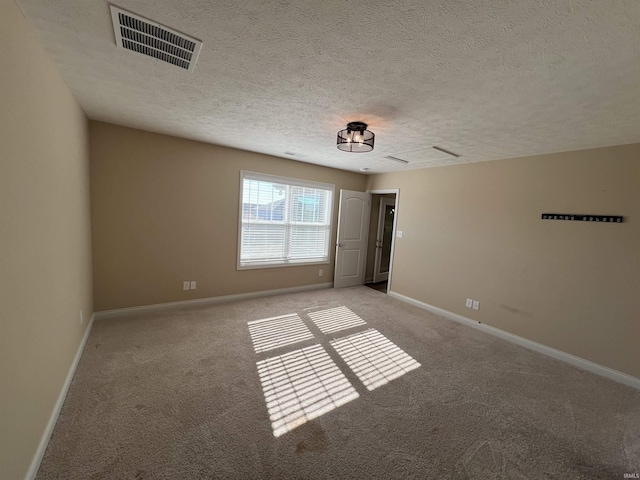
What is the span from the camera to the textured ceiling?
1.17 metres

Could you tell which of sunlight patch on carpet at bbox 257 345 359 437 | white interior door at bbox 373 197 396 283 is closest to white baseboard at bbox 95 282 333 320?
white interior door at bbox 373 197 396 283

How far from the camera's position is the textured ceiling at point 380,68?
1168 millimetres

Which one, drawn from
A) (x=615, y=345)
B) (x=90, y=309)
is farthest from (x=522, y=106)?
(x=90, y=309)

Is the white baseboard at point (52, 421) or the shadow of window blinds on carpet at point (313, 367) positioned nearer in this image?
the white baseboard at point (52, 421)

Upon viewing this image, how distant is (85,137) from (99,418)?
2764mm

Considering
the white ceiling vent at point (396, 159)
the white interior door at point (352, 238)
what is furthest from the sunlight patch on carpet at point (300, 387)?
the white ceiling vent at point (396, 159)

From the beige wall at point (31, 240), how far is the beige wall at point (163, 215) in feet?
3.32

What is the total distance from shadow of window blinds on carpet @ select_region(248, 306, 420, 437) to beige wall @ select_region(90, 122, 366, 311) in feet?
4.17

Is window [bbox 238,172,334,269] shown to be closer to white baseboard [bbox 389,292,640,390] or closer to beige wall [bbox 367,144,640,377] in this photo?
beige wall [bbox 367,144,640,377]

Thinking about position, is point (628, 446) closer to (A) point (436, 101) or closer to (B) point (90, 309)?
(A) point (436, 101)

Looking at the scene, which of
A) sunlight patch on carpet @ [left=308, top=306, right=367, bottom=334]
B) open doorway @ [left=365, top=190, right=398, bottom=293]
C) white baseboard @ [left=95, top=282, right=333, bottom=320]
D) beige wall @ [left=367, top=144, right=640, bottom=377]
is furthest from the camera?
open doorway @ [left=365, top=190, right=398, bottom=293]

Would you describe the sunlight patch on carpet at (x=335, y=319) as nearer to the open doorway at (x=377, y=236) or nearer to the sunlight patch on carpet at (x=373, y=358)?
the sunlight patch on carpet at (x=373, y=358)

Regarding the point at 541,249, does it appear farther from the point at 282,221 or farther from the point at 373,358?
the point at 282,221

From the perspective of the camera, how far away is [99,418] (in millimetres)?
1796
